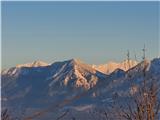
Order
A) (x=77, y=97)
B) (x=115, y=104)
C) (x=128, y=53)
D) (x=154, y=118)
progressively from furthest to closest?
(x=115, y=104), (x=128, y=53), (x=154, y=118), (x=77, y=97)

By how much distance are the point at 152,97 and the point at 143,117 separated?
0.45 meters

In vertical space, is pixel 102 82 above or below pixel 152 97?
above

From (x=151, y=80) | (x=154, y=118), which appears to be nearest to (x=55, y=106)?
(x=154, y=118)

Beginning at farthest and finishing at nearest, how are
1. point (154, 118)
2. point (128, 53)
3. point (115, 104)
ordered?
point (115, 104), point (128, 53), point (154, 118)

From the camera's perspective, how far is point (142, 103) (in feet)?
40.0

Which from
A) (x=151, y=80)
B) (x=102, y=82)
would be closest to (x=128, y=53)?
(x=151, y=80)

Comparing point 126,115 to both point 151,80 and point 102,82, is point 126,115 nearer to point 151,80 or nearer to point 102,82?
point 151,80

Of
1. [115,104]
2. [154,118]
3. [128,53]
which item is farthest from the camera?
[115,104]

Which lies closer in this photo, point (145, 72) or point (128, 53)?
point (145, 72)

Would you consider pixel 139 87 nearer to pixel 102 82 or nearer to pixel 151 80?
pixel 151 80

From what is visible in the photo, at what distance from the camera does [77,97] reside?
7883 millimetres

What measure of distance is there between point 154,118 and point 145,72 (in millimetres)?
1115

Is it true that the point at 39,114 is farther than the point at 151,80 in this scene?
No

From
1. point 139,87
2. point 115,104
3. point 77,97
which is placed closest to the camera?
point 77,97
